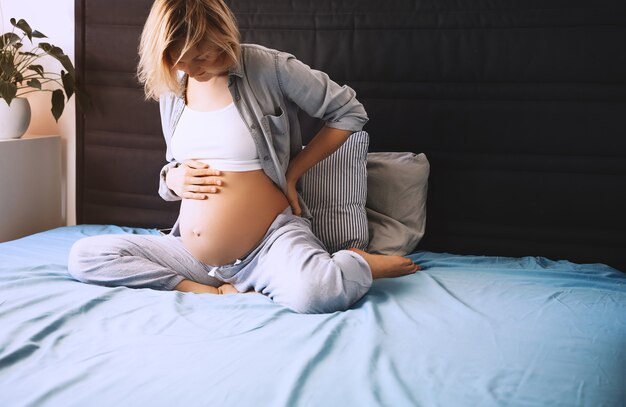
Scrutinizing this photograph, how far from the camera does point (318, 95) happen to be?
69.2 inches

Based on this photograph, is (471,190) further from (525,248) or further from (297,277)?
(297,277)

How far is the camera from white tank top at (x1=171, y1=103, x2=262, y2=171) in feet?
5.64

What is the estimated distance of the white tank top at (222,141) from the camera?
1.72 m

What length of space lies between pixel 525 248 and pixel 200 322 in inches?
45.2

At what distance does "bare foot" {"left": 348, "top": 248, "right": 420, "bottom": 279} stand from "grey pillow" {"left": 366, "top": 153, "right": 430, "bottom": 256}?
0.78 feet

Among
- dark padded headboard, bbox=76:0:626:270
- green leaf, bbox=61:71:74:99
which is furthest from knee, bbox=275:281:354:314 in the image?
green leaf, bbox=61:71:74:99

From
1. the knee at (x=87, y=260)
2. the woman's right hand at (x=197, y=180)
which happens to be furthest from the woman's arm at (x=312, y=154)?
the knee at (x=87, y=260)

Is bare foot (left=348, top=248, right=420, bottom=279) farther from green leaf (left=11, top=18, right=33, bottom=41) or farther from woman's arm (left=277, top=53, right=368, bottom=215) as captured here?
green leaf (left=11, top=18, right=33, bottom=41)

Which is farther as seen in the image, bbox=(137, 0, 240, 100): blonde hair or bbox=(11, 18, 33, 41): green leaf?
bbox=(11, 18, 33, 41): green leaf

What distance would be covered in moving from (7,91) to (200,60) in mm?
937

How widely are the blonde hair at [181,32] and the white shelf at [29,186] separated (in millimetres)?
916

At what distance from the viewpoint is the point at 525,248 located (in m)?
2.12

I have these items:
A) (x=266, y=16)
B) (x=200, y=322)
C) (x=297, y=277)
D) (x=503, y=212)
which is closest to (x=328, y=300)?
(x=297, y=277)

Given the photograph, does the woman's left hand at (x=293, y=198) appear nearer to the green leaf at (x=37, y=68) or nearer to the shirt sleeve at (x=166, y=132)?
the shirt sleeve at (x=166, y=132)
